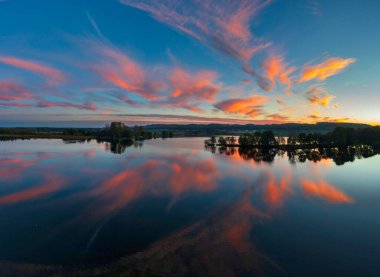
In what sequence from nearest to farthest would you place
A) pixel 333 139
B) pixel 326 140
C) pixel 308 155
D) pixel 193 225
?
pixel 193 225 → pixel 308 155 → pixel 333 139 → pixel 326 140

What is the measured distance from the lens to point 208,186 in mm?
26766

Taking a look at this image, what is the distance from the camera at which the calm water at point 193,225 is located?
1117 centimetres

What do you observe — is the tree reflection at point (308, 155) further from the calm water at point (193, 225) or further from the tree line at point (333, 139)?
the calm water at point (193, 225)

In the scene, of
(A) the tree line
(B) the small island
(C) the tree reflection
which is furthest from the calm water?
(A) the tree line

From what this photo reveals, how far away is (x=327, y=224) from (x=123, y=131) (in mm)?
129426

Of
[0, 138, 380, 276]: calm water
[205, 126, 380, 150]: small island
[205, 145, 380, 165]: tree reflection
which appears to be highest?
[205, 126, 380, 150]: small island

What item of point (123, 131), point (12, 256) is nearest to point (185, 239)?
point (12, 256)

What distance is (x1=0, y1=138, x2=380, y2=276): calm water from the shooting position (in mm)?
11172

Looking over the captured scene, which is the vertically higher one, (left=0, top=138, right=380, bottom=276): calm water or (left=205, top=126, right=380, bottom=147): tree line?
(left=205, top=126, right=380, bottom=147): tree line

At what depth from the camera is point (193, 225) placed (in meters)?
15.5

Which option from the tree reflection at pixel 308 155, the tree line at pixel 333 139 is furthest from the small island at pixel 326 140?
the tree reflection at pixel 308 155

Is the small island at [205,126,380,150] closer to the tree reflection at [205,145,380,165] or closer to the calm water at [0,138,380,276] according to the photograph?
the tree reflection at [205,145,380,165]

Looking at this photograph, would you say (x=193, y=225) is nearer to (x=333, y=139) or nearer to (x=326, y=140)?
(x=333, y=139)

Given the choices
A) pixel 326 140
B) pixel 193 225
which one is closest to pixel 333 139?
pixel 326 140
